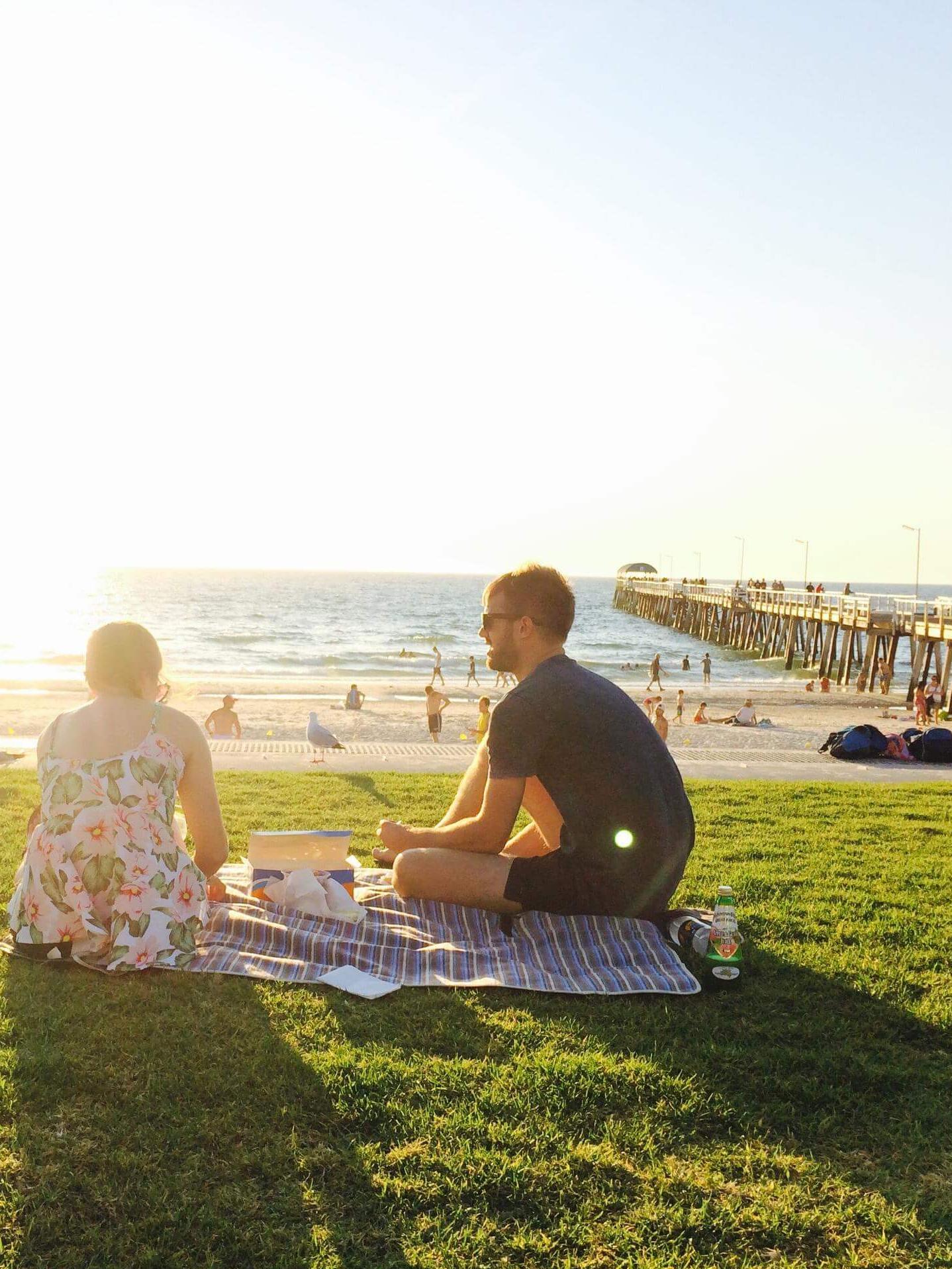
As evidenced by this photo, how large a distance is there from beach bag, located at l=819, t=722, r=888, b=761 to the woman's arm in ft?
34.9

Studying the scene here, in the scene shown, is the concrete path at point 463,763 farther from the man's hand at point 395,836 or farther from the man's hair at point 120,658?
the man's hair at point 120,658

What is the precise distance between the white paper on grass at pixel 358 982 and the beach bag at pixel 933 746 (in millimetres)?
10851

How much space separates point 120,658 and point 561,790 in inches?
67.2

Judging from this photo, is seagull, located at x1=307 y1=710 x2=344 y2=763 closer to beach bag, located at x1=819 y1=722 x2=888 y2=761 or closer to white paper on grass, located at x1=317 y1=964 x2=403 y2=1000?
beach bag, located at x1=819 y1=722 x2=888 y2=761

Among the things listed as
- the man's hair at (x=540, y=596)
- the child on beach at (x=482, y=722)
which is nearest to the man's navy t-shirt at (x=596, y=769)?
the man's hair at (x=540, y=596)

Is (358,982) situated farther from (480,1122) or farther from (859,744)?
(859,744)

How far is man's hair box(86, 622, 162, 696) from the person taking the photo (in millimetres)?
3916

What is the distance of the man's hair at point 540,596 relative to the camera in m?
4.31

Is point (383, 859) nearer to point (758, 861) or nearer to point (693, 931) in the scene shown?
point (693, 931)

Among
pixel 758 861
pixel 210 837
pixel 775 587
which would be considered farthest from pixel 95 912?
pixel 775 587

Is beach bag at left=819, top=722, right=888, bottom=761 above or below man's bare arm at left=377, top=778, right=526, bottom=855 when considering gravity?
below

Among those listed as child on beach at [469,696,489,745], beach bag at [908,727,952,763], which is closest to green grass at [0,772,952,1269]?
beach bag at [908,727,952,763]

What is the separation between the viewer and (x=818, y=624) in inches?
1752

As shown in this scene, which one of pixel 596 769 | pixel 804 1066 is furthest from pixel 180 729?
pixel 804 1066
